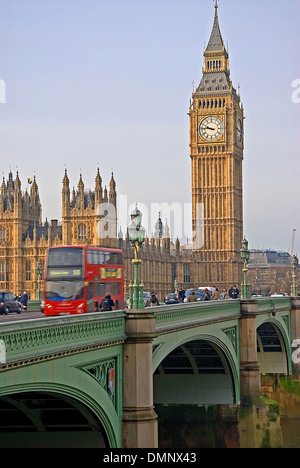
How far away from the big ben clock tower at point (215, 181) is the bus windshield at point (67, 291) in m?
105

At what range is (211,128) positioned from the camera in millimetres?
138500

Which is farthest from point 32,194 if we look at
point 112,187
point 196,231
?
point 196,231

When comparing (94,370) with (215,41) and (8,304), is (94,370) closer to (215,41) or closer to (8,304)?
(8,304)

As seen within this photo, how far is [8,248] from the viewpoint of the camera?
117m

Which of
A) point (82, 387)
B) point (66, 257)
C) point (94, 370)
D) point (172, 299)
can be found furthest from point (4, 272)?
point (82, 387)

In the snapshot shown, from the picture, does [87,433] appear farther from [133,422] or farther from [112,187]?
[112,187]

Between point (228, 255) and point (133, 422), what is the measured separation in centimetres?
11834

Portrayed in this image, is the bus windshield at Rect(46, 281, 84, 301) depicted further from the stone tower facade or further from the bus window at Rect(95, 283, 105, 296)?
the stone tower facade


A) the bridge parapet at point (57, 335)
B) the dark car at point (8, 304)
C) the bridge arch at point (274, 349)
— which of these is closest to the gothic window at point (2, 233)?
the bridge arch at point (274, 349)

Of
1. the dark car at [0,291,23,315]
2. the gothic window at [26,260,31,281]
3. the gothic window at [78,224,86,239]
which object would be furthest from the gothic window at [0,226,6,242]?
the dark car at [0,291,23,315]

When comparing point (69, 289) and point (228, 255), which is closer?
point (69, 289)

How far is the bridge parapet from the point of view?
1609 centimetres

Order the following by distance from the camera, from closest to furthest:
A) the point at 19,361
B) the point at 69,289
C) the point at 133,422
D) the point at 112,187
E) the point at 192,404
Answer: the point at 19,361 → the point at 133,422 → the point at 69,289 → the point at 192,404 → the point at 112,187

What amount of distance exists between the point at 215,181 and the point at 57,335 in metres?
123
